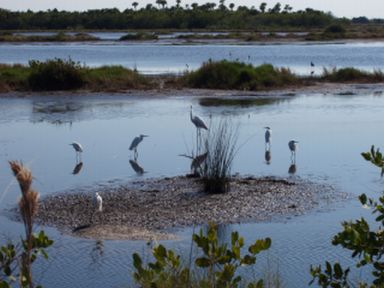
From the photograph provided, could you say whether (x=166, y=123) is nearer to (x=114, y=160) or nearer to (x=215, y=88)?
(x=114, y=160)

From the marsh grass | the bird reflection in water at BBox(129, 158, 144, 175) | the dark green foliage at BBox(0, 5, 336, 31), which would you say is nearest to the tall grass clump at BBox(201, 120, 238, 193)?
the bird reflection in water at BBox(129, 158, 144, 175)

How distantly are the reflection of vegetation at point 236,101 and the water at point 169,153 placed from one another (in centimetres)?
33

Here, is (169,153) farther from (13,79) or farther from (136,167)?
(13,79)

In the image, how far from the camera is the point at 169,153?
16.4 meters

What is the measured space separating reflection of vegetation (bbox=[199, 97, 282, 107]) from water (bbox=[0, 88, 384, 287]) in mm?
331

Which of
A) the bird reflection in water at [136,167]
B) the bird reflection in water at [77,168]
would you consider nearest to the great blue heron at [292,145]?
the bird reflection in water at [136,167]

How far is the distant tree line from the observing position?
347 feet

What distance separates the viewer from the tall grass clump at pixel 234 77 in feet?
98.1

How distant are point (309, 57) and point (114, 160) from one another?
35049 millimetres

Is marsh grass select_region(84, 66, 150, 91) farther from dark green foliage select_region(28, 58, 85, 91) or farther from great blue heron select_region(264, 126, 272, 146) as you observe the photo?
great blue heron select_region(264, 126, 272, 146)

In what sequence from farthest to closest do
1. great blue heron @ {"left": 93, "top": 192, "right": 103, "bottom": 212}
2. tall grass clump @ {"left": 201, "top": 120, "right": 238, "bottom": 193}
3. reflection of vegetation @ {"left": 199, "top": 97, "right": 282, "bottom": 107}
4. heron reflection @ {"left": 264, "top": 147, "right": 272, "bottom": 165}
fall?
reflection of vegetation @ {"left": 199, "top": 97, "right": 282, "bottom": 107}, heron reflection @ {"left": 264, "top": 147, "right": 272, "bottom": 165}, tall grass clump @ {"left": 201, "top": 120, "right": 238, "bottom": 193}, great blue heron @ {"left": 93, "top": 192, "right": 103, "bottom": 212}

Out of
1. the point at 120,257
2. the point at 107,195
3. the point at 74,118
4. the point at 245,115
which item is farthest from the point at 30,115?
the point at 120,257

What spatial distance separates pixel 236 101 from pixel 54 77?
24.3 ft

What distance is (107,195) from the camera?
504 inches
